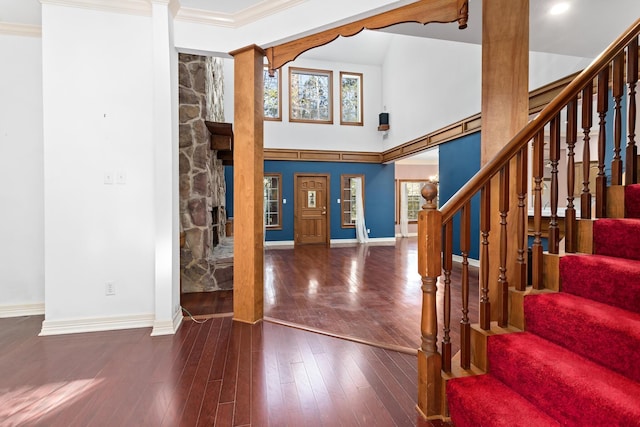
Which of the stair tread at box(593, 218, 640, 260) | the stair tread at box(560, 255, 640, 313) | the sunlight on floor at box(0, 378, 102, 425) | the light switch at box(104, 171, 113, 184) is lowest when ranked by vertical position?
the sunlight on floor at box(0, 378, 102, 425)

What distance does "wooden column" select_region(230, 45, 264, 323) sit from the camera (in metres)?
2.97

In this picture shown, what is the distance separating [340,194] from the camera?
9.37 meters

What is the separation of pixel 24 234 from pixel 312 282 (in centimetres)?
328

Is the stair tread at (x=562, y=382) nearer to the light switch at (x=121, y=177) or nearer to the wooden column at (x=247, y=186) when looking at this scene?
the wooden column at (x=247, y=186)

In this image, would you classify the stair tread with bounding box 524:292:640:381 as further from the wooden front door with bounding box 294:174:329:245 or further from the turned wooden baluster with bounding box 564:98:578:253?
the wooden front door with bounding box 294:174:329:245

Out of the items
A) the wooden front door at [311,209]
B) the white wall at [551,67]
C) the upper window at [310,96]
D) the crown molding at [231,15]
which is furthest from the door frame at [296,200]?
the crown molding at [231,15]

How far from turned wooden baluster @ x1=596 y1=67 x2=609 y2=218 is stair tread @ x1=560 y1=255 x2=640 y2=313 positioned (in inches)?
16.2

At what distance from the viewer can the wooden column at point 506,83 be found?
1984mm

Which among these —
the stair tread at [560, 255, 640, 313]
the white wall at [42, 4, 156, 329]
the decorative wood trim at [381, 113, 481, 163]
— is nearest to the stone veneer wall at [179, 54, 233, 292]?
the white wall at [42, 4, 156, 329]

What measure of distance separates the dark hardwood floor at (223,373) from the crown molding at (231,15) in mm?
2786

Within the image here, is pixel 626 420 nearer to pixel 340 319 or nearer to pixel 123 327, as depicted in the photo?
pixel 340 319

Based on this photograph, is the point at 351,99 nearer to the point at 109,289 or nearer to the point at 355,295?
the point at 355,295

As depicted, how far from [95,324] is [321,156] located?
714cm

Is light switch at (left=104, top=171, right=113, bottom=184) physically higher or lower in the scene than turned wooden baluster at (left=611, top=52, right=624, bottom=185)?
lower
